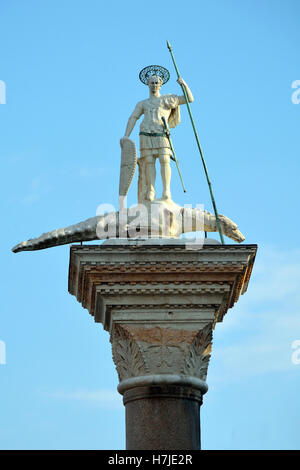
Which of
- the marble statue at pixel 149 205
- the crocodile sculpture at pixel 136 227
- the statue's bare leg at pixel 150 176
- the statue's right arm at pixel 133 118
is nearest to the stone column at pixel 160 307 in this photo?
the crocodile sculpture at pixel 136 227

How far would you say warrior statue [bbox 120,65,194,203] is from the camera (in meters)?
17.6

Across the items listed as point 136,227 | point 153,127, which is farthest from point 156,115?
point 136,227

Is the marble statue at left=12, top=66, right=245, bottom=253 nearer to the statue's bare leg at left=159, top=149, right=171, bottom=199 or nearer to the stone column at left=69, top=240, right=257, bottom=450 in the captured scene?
the statue's bare leg at left=159, top=149, right=171, bottom=199

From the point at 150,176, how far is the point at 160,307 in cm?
313

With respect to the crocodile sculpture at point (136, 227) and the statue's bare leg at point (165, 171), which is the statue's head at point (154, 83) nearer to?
the statue's bare leg at point (165, 171)

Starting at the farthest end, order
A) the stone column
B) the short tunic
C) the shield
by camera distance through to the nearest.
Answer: the short tunic → the shield → the stone column

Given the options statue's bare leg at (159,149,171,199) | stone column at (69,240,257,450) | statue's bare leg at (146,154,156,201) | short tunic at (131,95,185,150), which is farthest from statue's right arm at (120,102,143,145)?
stone column at (69,240,257,450)

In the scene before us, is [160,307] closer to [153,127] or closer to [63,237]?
[63,237]

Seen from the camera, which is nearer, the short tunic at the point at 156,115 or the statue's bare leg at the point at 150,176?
the statue's bare leg at the point at 150,176

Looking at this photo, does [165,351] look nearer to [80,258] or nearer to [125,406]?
[125,406]

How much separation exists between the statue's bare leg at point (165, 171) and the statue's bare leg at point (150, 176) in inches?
6.9

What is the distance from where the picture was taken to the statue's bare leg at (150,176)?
17.4 metres

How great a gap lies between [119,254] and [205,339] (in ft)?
6.96
